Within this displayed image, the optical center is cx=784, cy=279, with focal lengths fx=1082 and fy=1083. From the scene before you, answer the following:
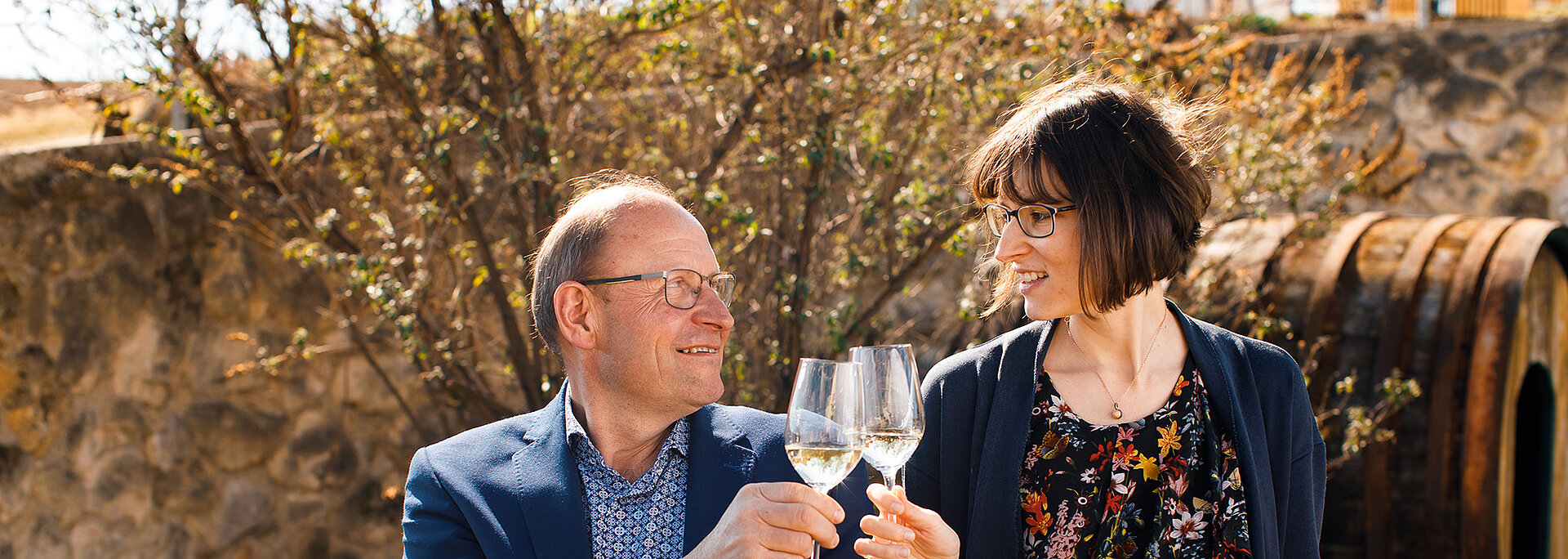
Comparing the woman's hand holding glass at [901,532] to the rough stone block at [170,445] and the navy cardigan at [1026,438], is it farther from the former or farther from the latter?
the rough stone block at [170,445]

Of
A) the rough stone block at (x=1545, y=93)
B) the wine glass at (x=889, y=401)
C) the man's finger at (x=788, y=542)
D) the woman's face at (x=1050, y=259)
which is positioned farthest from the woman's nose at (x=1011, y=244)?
the rough stone block at (x=1545, y=93)

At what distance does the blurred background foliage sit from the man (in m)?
1.21

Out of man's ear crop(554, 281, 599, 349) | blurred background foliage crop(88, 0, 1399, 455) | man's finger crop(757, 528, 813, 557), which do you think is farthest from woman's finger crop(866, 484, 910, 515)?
blurred background foliage crop(88, 0, 1399, 455)

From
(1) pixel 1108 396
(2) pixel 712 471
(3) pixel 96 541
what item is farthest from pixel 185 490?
(1) pixel 1108 396

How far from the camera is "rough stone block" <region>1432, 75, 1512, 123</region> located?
17.9 ft

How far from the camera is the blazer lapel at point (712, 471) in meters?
1.79

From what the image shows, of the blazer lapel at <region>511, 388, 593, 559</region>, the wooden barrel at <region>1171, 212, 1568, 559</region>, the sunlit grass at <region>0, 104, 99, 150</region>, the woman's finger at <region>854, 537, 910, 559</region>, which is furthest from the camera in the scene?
the sunlit grass at <region>0, 104, 99, 150</region>

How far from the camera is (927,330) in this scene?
469cm

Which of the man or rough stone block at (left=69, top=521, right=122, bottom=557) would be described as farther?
rough stone block at (left=69, top=521, right=122, bottom=557)

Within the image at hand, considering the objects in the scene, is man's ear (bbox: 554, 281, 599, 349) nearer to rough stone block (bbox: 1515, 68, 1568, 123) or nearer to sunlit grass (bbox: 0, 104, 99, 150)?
sunlit grass (bbox: 0, 104, 99, 150)

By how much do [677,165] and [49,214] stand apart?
2.36 metres

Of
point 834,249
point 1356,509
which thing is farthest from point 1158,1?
point 1356,509

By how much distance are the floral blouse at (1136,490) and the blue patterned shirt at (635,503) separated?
0.59 m

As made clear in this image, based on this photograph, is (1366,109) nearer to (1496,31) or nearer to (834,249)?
(1496,31)
